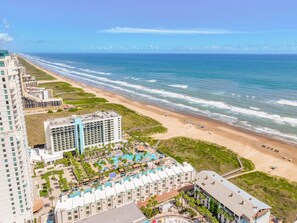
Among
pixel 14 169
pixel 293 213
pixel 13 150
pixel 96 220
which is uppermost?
pixel 13 150

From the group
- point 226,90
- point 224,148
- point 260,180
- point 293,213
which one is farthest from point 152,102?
point 293,213

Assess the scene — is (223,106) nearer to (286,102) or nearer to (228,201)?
(286,102)

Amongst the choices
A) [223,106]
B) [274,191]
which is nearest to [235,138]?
[274,191]

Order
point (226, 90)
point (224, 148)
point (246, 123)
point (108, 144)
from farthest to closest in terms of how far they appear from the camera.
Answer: point (226, 90), point (246, 123), point (224, 148), point (108, 144)

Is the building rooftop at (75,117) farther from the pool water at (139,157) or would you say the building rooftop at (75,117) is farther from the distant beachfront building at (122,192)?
the distant beachfront building at (122,192)

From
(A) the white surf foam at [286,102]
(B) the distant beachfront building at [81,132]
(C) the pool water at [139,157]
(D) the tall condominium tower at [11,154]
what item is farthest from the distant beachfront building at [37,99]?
(A) the white surf foam at [286,102]

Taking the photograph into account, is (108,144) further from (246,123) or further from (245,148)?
(246,123)
